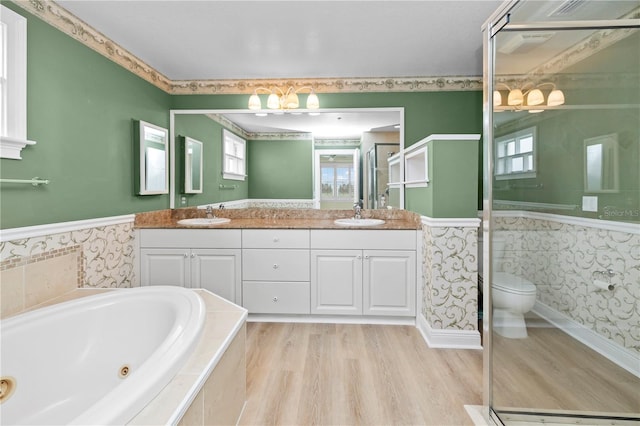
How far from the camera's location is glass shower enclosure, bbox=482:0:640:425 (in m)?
1.56

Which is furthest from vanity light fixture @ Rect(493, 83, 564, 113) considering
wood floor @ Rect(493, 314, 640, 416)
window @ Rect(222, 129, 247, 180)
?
window @ Rect(222, 129, 247, 180)

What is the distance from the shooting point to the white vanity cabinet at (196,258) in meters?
2.60

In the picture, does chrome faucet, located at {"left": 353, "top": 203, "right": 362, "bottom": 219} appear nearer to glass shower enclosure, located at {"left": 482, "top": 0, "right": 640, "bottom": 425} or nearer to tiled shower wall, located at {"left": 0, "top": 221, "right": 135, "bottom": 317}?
glass shower enclosure, located at {"left": 482, "top": 0, "right": 640, "bottom": 425}

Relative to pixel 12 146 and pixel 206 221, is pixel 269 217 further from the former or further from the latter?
pixel 12 146

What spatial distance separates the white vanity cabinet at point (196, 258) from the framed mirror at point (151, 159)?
407 mm

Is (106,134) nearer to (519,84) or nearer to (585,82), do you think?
(519,84)

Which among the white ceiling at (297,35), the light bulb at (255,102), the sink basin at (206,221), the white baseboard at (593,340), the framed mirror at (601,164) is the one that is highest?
the white ceiling at (297,35)

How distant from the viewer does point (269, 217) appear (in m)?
3.11

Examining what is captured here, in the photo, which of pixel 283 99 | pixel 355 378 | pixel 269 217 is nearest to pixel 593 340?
pixel 355 378

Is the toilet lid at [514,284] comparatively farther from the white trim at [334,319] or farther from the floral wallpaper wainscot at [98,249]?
the floral wallpaper wainscot at [98,249]

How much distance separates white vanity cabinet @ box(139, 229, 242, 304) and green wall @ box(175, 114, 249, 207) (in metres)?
0.60

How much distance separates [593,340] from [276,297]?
83.6 inches

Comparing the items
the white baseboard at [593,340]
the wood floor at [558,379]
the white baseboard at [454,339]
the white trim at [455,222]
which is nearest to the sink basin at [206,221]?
the white trim at [455,222]

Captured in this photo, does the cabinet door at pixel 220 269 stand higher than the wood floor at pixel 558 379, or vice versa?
the cabinet door at pixel 220 269
